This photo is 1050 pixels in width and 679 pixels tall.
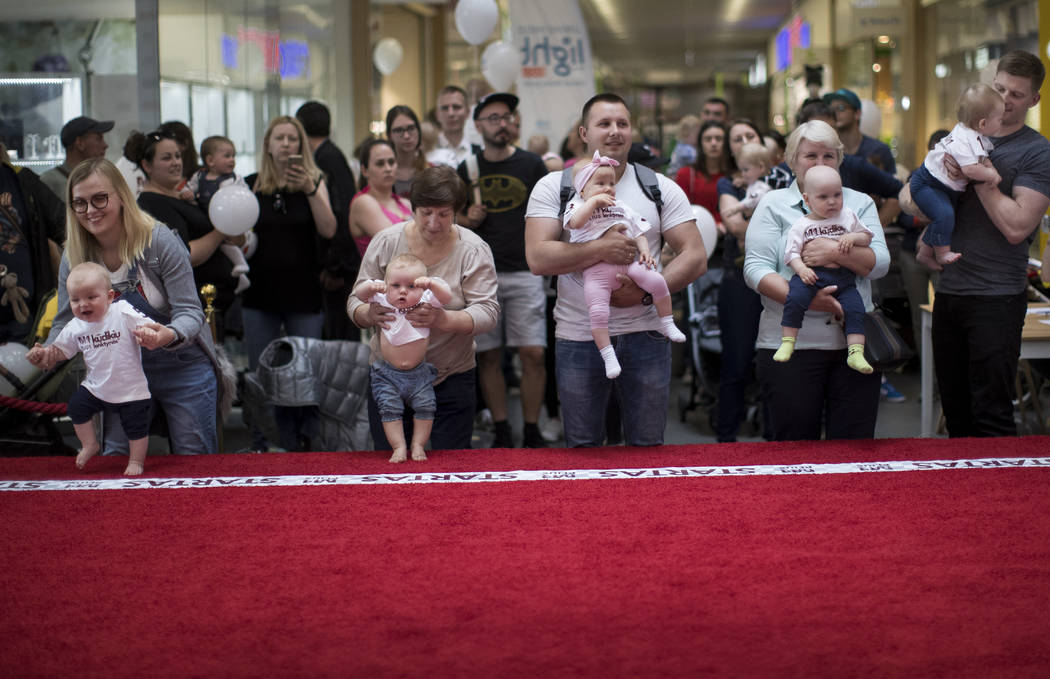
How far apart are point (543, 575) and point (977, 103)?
2.50 meters

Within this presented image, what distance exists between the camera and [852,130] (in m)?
6.48

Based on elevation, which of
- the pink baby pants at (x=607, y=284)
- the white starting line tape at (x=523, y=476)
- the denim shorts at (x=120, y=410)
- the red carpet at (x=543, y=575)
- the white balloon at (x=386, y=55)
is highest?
the white balloon at (x=386, y=55)

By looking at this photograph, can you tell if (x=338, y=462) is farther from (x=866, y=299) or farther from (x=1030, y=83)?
(x=1030, y=83)

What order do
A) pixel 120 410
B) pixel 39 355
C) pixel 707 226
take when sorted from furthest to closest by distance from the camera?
pixel 707 226
pixel 120 410
pixel 39 355

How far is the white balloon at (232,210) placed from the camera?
5.20 metres

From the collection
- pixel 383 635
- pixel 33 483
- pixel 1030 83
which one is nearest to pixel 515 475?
pixel 383 635

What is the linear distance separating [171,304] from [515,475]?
1.46 m

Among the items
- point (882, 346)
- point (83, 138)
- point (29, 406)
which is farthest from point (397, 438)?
point (83, 138)

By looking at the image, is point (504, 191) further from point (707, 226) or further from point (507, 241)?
point (707, 226)

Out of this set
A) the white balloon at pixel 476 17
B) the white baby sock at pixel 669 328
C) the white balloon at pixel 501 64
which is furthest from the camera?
the white balloon at pixel 501 64

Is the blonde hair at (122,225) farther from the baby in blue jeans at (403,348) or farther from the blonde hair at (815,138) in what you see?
the blonde hair at (815,138)

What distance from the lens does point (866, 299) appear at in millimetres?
3686

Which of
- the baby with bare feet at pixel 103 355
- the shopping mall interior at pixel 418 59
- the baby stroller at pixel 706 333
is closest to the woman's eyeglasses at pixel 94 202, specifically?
the baby with bare feet at pixel 103 355

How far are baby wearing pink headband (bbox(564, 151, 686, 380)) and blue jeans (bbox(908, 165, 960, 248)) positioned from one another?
104 centimetres
